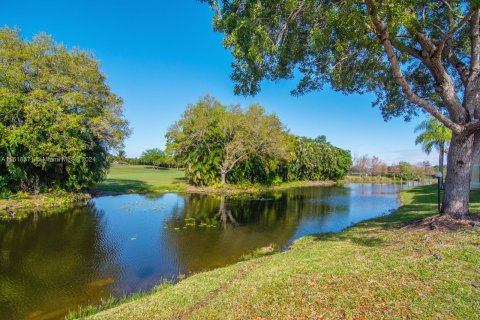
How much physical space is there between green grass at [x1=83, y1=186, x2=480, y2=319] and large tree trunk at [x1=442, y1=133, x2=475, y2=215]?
49.0 inches

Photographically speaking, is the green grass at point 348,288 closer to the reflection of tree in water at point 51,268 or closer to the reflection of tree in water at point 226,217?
the reflection of tree in water at point 51,268

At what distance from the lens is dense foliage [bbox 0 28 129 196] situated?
62.1ft

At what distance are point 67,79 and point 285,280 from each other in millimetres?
21774

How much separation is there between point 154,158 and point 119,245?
72319mm

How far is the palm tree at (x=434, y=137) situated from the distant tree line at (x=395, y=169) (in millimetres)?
28779

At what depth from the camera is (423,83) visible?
11.9 m

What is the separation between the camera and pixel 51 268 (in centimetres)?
902

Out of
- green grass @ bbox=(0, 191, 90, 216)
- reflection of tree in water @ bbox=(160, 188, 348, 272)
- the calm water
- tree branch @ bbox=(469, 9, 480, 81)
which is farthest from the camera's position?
green grass @ bbox=(0, 191, 90, 216)

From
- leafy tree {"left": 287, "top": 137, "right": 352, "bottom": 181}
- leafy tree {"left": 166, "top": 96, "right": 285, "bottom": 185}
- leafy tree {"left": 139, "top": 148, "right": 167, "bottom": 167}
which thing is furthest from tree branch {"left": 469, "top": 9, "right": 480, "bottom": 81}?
leafy tree {"left": 139, "top": 148, "right": 167, "bottom": 167}

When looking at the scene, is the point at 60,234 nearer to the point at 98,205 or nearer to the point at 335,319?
the point at 98,205

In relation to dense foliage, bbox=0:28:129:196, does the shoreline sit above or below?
below

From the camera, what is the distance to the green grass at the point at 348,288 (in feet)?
14.4

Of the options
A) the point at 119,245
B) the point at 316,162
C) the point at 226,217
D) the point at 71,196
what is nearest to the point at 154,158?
the point at 316,162

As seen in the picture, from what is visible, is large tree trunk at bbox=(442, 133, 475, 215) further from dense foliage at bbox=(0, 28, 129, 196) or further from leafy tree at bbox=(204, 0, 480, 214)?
dense foliage at bbox=(0, 28, 129, 196)
